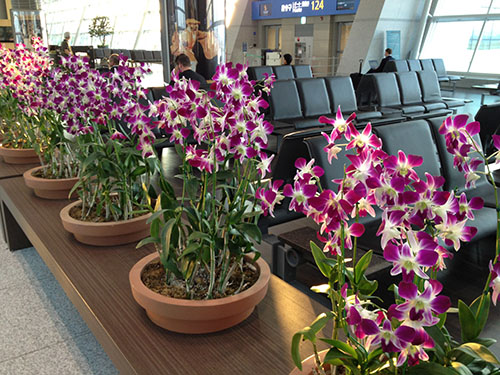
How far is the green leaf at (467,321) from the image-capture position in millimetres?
807

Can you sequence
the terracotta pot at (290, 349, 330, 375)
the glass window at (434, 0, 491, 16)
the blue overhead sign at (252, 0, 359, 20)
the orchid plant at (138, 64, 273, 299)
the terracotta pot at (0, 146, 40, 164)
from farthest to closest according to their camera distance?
the blue overhead sign at (252, 0, 359, 20)
the glass window at (434, 0, 491, 16)
the terracotta pot at (0, 146, 40, 164)
the orchid plant at (138, 64, 273, 299)
the terracotta pot at (290, 349, 330, 375)

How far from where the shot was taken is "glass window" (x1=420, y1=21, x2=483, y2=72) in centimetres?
1334

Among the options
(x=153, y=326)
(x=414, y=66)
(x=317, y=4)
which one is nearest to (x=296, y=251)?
(x=153, y=326)

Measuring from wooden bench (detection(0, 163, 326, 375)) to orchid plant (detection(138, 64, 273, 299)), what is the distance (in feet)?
0.42

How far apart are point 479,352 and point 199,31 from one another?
20.4ft

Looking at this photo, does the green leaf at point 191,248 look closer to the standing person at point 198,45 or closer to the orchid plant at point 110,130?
the orchid plant at point 110,130

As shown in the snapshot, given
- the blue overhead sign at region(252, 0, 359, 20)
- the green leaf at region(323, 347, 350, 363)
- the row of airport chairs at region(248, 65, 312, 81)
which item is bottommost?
the green leaf at region(323, 347, 350, 363)

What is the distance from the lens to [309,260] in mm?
2082

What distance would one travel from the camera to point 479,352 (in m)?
0.74

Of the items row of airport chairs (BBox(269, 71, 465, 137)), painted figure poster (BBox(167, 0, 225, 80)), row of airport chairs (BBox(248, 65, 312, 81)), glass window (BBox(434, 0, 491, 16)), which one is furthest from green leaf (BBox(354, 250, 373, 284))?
glass window (BBox(434, 0, 491, 16))

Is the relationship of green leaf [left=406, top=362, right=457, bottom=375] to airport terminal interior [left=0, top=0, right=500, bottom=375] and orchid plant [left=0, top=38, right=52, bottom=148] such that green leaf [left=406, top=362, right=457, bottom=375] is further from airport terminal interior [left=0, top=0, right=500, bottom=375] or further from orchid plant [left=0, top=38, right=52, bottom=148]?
orchid plant [left=0, top=38, right=52, bottom=148]

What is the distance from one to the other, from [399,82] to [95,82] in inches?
229

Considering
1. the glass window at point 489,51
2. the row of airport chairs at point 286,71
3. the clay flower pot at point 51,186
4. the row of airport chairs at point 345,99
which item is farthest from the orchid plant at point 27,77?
the glass window at point 489,51

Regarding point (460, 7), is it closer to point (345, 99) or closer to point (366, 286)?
point (345, 99)
